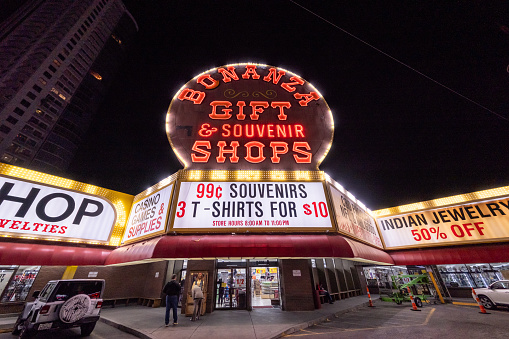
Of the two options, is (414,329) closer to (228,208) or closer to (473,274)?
(228,208)

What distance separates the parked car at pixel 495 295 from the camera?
10.0 metres

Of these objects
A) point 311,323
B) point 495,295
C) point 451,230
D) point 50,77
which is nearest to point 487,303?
point 495,295

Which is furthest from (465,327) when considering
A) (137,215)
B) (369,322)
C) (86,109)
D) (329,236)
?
(86,109)

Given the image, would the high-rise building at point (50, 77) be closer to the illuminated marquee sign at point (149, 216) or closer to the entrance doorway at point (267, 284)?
the illuminated marquee sign at point (149, 216)

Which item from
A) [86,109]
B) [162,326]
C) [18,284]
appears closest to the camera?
[162,326]

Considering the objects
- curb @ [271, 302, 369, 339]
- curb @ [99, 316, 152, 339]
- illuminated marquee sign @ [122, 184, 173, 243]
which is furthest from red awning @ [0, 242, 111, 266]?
curb @ [271, 302, 369, 339]

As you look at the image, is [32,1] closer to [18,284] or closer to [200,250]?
[18,284]

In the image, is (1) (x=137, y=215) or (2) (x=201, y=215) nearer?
(2) (x=201, y=215)

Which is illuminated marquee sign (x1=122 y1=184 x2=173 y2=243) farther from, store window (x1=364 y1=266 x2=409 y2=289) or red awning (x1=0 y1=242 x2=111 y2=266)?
store window (x1=364 y1=266 x2=409 y2=289)

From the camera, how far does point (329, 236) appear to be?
7.75 metres

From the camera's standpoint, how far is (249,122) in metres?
10.7

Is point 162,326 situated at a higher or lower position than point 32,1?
lower

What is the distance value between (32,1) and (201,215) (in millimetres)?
139755

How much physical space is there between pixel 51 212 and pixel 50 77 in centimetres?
8811
